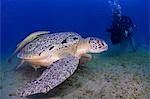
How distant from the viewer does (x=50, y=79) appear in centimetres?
282

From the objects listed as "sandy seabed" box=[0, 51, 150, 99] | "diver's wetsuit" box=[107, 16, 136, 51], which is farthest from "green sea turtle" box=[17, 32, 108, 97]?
"diver's wetsuit" box=[107, 16, 136, 51]

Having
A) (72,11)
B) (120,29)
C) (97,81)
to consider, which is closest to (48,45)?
(97,81)

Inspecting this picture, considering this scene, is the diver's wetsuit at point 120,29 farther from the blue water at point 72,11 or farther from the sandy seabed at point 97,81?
the blue water at point 72,11

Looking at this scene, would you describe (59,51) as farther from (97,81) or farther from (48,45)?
(97,81)

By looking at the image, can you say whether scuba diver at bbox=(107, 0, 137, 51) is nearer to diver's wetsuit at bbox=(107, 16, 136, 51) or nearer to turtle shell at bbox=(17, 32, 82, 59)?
diver's wetsuit at bbox=(107, 16, 136, 51)

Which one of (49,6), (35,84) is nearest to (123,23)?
(35,84)

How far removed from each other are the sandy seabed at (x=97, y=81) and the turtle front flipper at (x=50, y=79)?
0.74ft

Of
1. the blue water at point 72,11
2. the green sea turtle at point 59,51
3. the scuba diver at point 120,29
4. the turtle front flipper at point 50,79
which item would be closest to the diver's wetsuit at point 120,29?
the scuba diver at point 120,29

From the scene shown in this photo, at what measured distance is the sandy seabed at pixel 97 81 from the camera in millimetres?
3092

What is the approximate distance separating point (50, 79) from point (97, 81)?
A: 0.97m

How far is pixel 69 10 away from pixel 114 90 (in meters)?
39.5

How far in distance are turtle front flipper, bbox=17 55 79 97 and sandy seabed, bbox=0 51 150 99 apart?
0.23m

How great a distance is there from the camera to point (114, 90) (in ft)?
10.6

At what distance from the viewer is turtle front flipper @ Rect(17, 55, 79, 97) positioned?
2719 millimetres
